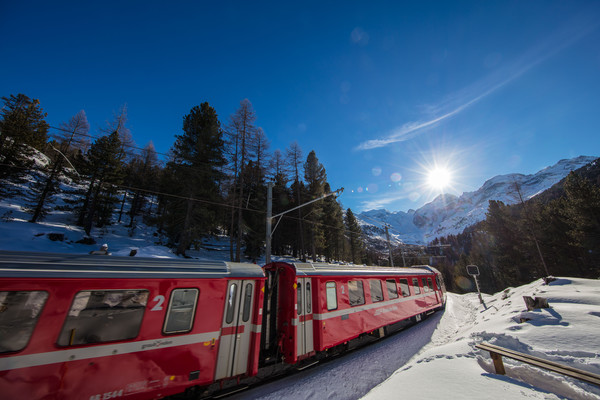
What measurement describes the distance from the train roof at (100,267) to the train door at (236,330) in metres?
0.43

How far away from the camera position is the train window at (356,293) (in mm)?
8163

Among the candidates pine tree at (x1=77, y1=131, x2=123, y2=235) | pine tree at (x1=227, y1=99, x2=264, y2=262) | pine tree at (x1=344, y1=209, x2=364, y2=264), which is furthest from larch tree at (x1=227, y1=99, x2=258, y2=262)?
pine tree at (x1=344, y1=209, x2=364, y2=264)

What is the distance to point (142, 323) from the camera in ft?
14.1

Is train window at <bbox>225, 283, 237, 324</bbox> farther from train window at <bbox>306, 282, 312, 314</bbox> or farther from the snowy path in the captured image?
train window at <bbox>306, 282, 312, 314</bbox>

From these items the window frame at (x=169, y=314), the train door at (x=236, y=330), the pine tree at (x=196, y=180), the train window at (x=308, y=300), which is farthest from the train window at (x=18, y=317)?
the pine tree at (x=196, y=180)

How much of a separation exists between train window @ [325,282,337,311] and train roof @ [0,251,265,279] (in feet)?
10.4

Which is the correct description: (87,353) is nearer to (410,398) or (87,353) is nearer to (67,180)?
(410,398)

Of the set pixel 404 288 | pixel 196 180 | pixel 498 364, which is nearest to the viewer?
pixel 498 364

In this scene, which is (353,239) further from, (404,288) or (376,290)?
(376,290)

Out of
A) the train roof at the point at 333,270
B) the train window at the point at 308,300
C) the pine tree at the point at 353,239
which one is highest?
the pine tree at the point at 353,239

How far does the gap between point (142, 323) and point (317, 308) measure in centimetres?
458

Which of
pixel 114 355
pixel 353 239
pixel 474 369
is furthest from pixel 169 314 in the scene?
pixel 353 239

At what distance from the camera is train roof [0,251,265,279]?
142 inches

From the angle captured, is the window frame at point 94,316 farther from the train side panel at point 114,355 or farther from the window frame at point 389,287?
the window frame at point 389,287
